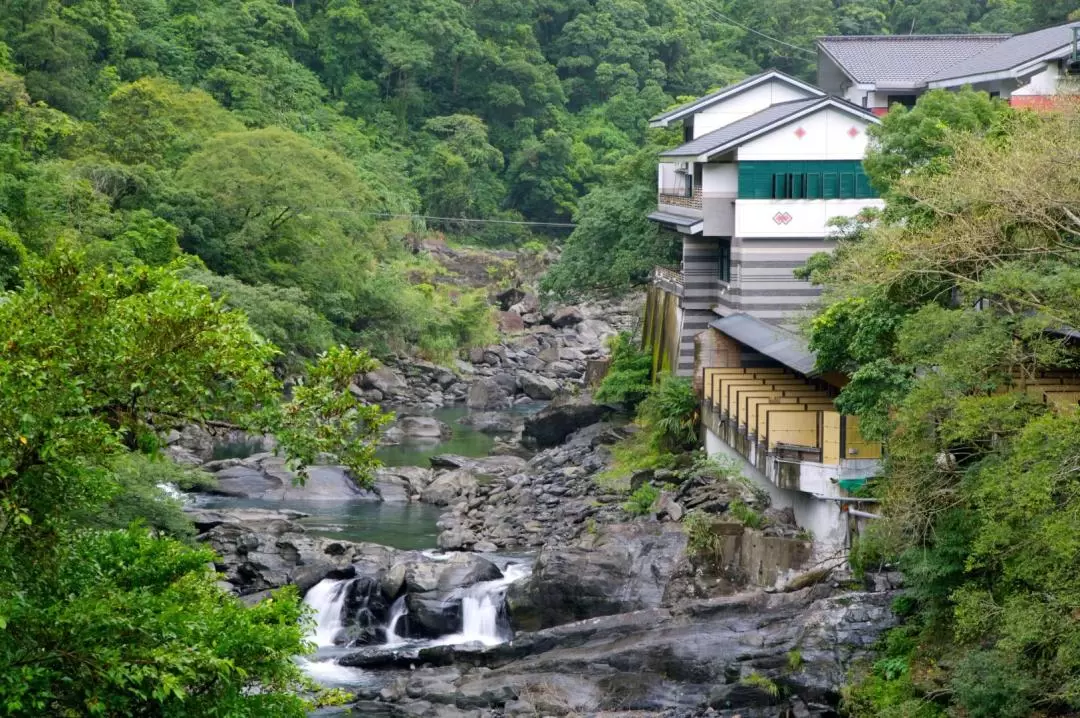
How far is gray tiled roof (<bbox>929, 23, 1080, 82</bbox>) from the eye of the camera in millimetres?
38156

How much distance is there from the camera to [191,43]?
3098 inches

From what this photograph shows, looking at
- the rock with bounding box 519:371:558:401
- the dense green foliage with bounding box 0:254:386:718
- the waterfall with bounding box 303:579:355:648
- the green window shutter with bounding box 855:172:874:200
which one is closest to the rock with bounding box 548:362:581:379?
the rock with bounding box 519:371:558:401

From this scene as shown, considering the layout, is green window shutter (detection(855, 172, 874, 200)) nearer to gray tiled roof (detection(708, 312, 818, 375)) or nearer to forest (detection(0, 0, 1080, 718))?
gray tiled roof (detection(708, 312, 818, 375))

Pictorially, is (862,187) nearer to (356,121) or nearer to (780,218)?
(780,218)

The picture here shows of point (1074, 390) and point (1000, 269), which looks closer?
point (1000, 269)

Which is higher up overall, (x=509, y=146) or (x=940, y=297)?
(x=509, y=146)

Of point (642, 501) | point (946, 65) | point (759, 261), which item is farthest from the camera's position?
point (946, 65)

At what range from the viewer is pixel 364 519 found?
35531mm

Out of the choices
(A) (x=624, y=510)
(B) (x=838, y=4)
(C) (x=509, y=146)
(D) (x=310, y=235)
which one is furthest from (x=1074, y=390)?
(B) (x=838, y=4)

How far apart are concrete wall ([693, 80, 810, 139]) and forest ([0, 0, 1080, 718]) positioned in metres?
3.61

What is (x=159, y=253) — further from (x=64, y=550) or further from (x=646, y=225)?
(x=64, y=550)

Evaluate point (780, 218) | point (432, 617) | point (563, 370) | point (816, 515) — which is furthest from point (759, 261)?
point (563, 370)

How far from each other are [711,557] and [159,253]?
2766cm

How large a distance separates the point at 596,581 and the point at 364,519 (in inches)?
459
